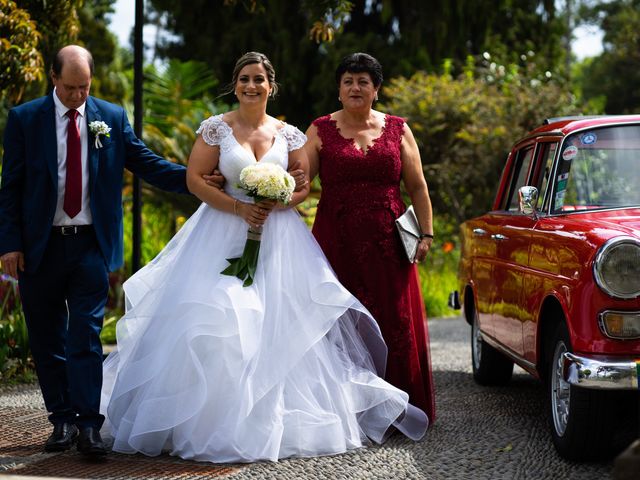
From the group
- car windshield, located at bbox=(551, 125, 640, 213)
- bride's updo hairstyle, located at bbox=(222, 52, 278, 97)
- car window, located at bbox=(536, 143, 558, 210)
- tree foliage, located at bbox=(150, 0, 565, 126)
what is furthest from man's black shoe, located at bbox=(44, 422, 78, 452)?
tree foliage, located at bbox=(150, 0, 565, 126)

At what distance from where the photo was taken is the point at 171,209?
12195mm

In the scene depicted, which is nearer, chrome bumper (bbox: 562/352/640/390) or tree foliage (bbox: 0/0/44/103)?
chrome bumper (bbox: 562/352/640/390)

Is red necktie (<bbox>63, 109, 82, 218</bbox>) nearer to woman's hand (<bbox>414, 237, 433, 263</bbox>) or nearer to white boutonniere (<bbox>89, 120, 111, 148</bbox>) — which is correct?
white boutonniere (<bbox>89, 120, 111, 148</bbox>)

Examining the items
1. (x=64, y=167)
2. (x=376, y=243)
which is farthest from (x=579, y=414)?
(x=64, y=167)

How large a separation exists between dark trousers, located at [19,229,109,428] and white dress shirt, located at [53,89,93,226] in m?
0.08

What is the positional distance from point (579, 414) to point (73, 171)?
291 centimetres

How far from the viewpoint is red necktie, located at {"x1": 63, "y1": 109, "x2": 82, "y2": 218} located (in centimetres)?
493

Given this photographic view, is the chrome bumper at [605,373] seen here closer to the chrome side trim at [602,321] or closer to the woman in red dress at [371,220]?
the chrome side trim at [602,321]

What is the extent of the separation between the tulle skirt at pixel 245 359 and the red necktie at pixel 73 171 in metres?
0.69

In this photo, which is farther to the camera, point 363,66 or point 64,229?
point 363,66

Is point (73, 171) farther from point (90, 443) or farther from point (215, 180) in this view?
point (90, 443)

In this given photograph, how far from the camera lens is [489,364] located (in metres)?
7.27

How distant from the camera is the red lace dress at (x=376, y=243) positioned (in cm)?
576

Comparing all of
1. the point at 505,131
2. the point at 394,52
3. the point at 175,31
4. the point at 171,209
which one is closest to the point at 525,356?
the point at 171,209
